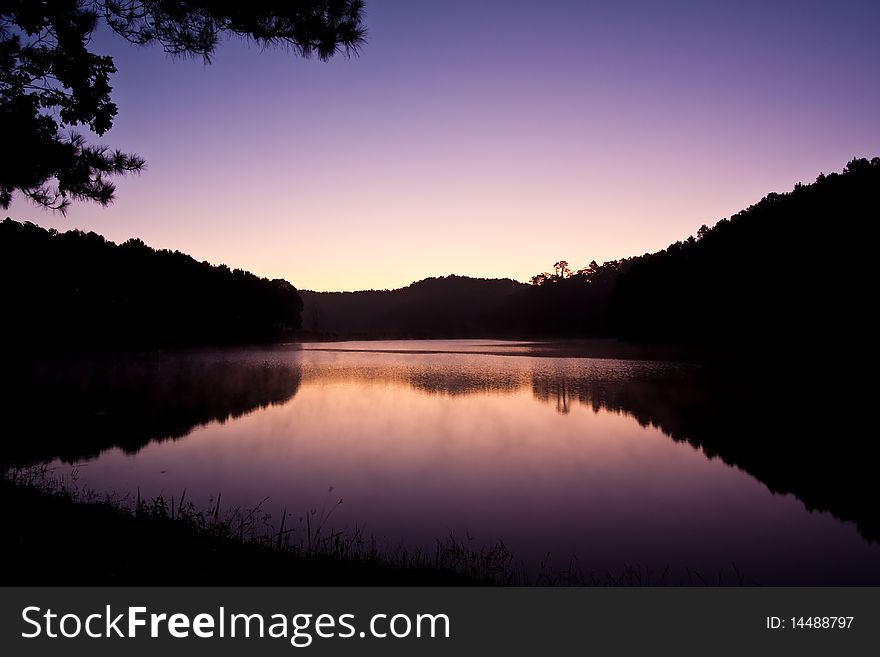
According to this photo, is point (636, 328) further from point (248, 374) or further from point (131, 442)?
point (131, 442)

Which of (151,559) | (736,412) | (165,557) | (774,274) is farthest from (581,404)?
(774,274)

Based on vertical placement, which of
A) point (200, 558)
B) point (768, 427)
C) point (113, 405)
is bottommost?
point (768, 427)

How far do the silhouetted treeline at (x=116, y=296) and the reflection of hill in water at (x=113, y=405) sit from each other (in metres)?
19.6

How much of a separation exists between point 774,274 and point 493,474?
191 feet

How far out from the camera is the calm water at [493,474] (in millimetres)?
8742

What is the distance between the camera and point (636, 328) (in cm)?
10700

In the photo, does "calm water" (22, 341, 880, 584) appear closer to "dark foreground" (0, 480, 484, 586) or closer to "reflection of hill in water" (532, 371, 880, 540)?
"reflection of hill in water" (532, 371, 880, 540)

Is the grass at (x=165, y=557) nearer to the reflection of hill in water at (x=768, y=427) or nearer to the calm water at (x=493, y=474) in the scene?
the calm water at (x=493, y=474)

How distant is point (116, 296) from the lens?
265ft

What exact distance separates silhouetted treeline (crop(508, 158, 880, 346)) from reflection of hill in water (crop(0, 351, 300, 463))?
49860 mm

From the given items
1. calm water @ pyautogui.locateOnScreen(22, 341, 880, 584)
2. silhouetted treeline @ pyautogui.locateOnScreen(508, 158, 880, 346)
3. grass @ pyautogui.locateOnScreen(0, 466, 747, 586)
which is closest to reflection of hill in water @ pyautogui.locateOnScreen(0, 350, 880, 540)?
calm water @ pyautogui.locateOnScreen(22, 341, 880, 584)

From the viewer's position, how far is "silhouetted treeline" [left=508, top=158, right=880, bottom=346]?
4881cm

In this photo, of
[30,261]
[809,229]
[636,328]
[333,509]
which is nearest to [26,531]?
[333,509]

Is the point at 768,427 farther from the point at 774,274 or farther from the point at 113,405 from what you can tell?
the point at 774,274
